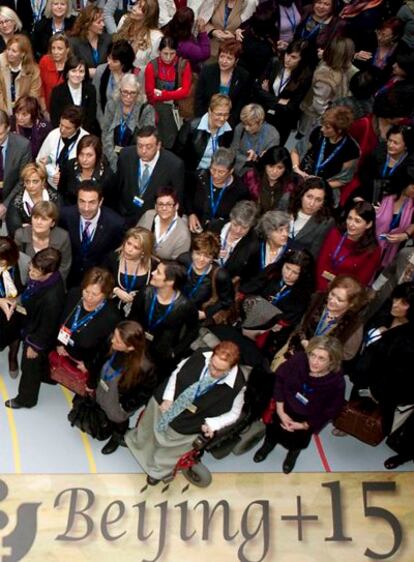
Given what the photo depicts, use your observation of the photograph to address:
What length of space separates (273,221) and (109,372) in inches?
72.4

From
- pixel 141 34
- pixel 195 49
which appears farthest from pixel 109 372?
pixel 195 49

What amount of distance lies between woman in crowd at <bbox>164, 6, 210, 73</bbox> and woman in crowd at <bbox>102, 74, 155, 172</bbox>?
0.93 meters

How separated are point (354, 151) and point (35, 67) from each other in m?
3.11

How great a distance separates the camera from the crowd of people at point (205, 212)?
6.41 metres

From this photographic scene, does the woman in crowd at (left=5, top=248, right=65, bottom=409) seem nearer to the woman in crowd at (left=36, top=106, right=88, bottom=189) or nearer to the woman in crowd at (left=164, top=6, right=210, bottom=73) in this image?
the woman in crowd at (left=36, top=106, right=88, bottom=189)

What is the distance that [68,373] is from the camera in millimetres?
6695

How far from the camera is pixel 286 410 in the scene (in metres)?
6.46

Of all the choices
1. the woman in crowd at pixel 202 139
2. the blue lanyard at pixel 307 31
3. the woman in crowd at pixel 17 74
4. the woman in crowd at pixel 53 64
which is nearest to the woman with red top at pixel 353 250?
the woman in crowd at pixel 202 139

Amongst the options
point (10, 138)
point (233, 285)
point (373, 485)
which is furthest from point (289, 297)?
point (10, 138)

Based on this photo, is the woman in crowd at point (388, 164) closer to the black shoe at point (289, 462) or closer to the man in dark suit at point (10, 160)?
the black shoe at point (289, 462)

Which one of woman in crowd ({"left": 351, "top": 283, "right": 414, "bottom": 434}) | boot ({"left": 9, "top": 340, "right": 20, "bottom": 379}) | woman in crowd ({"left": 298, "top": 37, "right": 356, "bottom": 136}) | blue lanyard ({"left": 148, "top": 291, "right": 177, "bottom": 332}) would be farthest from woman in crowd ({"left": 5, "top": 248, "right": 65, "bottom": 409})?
woman in crowd ({"left": 298, "top": 37, "right": 356, "bottom": 136})

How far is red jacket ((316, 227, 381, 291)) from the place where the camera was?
713cm

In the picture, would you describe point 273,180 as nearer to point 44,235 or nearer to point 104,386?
point 44,235

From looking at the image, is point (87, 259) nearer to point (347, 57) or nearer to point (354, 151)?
point (354, 151)
